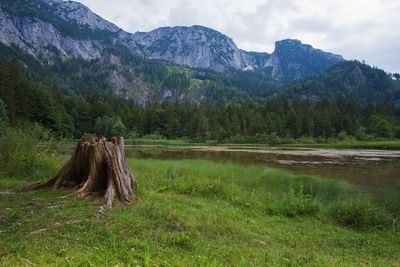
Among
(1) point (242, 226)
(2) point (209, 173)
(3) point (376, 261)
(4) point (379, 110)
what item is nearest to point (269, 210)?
(1) point (242, 226)

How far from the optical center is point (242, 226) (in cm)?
1215

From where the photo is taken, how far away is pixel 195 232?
10.6 metres

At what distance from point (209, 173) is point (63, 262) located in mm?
22274

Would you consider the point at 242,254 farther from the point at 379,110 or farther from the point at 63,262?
the point at 379,110

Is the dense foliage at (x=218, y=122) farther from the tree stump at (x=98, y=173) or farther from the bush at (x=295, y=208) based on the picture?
the bush at (x=295, y=208)

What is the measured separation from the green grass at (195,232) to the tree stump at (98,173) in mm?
808

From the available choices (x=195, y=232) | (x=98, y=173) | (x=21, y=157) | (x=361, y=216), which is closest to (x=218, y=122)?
(x=21, y=157)

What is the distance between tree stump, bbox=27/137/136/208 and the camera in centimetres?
1418

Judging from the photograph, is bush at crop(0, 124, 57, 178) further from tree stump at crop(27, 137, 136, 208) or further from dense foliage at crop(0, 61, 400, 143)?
dense foliage at crop(0, 61, 400, 143)

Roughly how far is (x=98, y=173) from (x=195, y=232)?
20.7 ft

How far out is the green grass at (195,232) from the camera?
7867 millimetres

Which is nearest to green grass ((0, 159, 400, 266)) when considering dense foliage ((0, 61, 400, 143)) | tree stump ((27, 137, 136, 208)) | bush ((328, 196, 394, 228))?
bush ((328, 196, 394, 228))

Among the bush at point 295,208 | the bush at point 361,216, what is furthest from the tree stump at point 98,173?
the bush at point 361,216

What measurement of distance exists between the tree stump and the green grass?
0.81 metres
